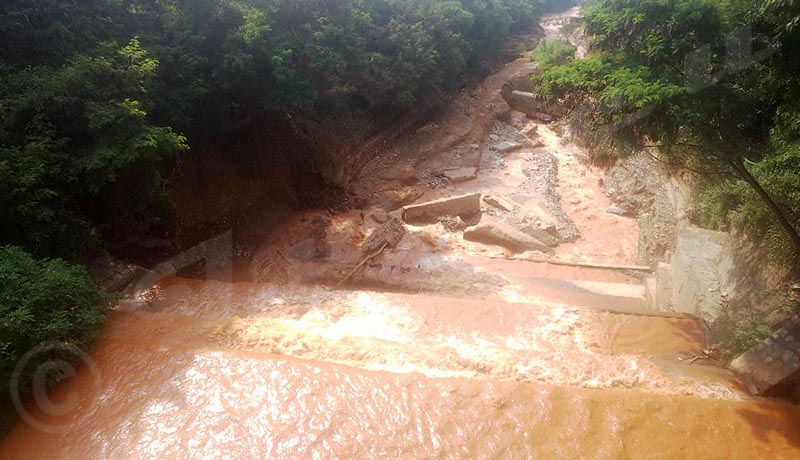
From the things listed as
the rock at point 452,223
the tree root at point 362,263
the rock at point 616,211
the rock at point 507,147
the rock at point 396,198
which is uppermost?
the rock at point 507,147

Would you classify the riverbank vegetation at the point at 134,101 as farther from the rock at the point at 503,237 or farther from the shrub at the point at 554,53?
the shrub at the point at 554,53

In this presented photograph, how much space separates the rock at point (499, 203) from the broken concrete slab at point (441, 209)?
828mm

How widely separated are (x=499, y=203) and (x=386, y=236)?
192 inches

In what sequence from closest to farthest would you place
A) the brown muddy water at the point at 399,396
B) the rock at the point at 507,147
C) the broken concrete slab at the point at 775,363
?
the brown muddy water at the point at 399,396 → the broken concrete slab at the point at 775,363 → the rock at the point at 507,147

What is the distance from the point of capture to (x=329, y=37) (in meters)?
13.1

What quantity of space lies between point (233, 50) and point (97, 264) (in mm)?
5579

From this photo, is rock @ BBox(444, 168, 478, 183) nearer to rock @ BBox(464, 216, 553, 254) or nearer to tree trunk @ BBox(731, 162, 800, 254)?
rock @ BBox(464, 216, 553, 254)

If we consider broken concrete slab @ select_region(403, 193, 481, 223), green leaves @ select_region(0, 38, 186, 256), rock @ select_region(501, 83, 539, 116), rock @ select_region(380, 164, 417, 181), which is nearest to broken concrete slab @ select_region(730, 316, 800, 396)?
broken concrete slab @ select_region(403, 193, 481, 223)

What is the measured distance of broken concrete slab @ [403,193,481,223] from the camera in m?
14.0

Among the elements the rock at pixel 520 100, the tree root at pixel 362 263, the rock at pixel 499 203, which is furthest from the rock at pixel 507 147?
the tree root at pixel 362 263

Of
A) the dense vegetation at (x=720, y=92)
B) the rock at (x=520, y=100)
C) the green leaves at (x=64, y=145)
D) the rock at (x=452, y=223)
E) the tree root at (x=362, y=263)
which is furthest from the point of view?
the rock at (x=520, y=100)

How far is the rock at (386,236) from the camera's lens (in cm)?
1174

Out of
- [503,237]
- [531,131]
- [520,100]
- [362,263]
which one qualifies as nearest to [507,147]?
[531,131]

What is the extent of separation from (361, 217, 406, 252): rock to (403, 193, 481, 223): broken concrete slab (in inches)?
58.9
